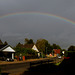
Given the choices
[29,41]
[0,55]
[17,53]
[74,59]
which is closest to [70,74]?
[74,59]

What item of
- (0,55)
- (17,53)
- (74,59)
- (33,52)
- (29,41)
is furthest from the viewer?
(29,41)

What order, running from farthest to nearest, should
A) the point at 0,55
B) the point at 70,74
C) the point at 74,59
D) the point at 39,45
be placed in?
the point at 39,45 → the point at 0,55 → the point at 74,59 → the point at 70,74

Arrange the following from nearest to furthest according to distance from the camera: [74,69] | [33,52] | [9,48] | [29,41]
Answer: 1. [74,69]
2. [9,48]
3. [33,52]
4. [29,41]

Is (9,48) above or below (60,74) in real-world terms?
above

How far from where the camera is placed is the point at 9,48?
49625 mm

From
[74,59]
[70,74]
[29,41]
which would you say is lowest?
[70,74]

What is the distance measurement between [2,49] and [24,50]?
10132mm

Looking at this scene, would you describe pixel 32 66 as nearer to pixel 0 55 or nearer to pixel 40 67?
pixel 40 67

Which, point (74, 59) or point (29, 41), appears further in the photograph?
point (29, 41)

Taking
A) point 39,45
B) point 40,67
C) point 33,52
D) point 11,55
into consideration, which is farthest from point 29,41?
point 40,67

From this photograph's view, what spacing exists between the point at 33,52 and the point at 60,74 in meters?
45.9

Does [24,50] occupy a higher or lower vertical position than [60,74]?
higher

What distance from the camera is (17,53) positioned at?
54125mm

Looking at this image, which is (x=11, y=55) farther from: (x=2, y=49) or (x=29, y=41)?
(x=29, y=41)
